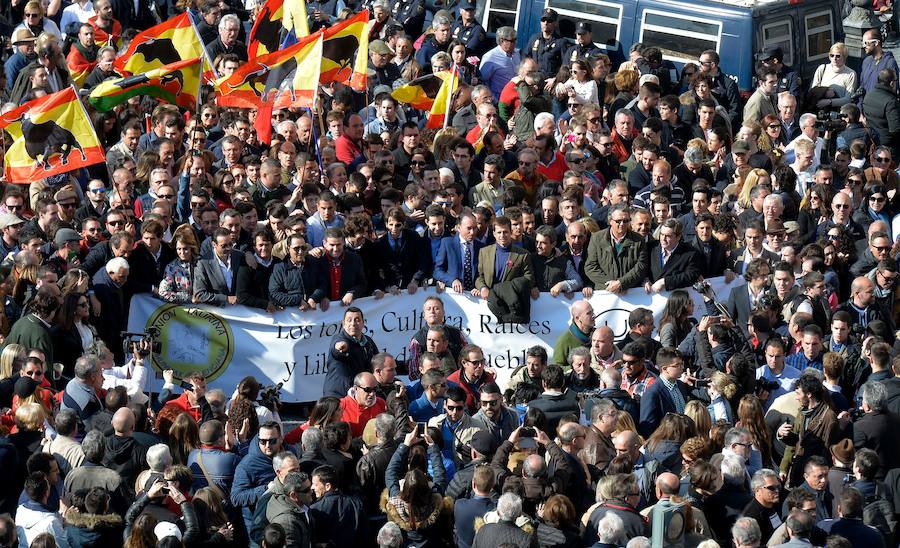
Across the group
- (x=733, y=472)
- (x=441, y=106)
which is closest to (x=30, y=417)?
(x=733, y=472)

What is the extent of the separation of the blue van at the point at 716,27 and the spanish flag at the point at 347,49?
5158mm

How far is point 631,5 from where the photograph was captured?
26.3 metres

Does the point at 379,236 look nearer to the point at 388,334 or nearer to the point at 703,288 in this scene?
the point at 388,334

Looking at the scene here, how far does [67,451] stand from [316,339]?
3773mm

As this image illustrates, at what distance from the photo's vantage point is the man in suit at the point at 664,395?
16375 mm

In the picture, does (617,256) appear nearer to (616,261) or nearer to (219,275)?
(616,261)

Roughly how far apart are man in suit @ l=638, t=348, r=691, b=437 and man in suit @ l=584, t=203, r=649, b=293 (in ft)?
7.59

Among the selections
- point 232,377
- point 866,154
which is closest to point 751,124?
point 866,154

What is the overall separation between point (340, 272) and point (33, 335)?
297 centimetres

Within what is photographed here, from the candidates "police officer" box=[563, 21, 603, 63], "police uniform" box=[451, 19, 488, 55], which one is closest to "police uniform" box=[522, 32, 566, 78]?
"police officer" box=[563, 21, 603, 63]

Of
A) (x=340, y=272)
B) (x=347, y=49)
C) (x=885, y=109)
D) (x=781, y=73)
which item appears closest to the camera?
(x=340, y=272)

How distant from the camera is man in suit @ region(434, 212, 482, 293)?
18.8m

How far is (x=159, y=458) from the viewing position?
1436cm

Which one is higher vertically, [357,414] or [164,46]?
[164,46]
